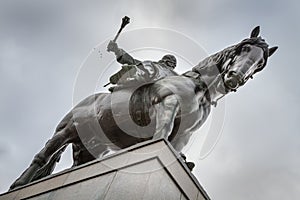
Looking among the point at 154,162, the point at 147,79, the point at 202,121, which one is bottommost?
the point at 202,121

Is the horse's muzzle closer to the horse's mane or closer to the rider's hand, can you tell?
the horse's mane

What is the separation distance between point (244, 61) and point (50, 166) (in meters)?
3.62

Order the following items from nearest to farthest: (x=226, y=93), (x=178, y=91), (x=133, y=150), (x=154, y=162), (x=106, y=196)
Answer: (x=106, y=196) < (x=154, y=162) < (x=133, y=150) < (x=178, y=91) < (x=226, y=93)

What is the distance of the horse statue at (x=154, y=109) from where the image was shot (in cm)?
540

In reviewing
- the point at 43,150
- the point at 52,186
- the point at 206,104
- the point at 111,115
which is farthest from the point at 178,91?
the point at 43,150

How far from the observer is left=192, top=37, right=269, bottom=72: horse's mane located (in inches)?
233

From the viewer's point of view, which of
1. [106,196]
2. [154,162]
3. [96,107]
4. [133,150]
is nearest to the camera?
[106,196]

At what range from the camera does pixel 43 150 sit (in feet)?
21.3

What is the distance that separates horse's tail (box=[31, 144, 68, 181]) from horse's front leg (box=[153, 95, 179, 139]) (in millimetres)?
2236

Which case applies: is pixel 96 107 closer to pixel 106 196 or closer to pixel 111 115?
pixel 111 115

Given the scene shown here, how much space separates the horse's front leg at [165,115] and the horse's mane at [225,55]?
1.05m

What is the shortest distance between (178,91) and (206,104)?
64cm

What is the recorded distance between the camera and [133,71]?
6.07 m

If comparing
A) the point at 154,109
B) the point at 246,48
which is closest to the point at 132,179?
the point at 154,109
